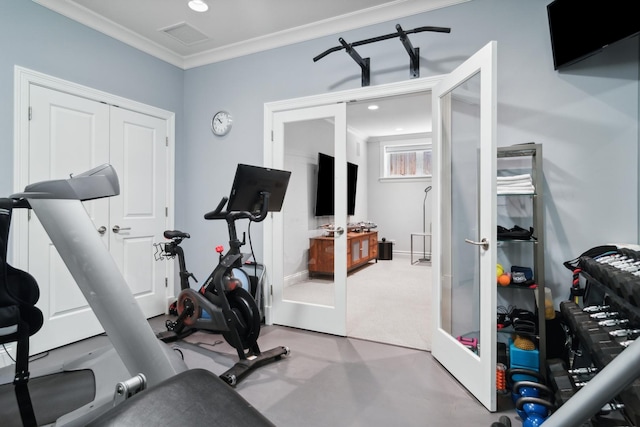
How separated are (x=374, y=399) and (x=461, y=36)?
284 centimetres

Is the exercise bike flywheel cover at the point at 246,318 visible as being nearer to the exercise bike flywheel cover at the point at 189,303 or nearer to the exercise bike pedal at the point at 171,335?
the exercise bike flywheel cover at the point at 189,303

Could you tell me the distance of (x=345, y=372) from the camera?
245cm

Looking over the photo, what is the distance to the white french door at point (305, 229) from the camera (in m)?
3.16

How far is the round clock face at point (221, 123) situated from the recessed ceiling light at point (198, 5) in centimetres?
107

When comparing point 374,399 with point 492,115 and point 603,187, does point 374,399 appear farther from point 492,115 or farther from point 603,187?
point 603,187

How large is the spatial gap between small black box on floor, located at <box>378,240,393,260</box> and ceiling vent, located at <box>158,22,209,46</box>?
5587 millimetres

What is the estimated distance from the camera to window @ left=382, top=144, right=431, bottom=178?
7938 mm

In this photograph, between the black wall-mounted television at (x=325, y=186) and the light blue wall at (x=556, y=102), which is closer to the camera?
the light blue wall at (x=556, y=102)

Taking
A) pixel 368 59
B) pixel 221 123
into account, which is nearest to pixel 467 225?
pixel 368 59

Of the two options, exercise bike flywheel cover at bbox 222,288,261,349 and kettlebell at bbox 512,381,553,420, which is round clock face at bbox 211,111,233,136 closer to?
exercise bike flywheel cover at bbox 222,288,261,349

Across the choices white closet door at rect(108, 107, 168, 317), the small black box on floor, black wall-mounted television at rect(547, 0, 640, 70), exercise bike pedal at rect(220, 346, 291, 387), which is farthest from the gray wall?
the small black box on floor

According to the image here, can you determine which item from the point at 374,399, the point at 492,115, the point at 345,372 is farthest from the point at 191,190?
the point at 492,115

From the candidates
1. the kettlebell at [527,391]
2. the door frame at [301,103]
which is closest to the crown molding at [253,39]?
the door frame at [301,103]

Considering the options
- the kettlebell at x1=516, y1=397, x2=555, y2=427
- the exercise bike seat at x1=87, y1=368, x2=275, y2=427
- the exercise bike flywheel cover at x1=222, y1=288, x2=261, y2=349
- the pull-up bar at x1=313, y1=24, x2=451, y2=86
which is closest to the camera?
the exercise bike seat at x1=87, y1=368, x2=275, y2=427
